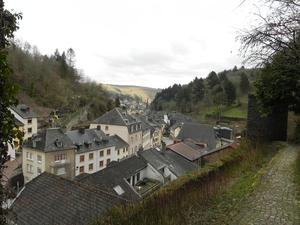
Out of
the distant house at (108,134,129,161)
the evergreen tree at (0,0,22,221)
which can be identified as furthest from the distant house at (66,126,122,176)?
the evergreen tree at (0,0,22,221)

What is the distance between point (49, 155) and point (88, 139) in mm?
5318

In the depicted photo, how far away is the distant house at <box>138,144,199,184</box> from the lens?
17.0 meters

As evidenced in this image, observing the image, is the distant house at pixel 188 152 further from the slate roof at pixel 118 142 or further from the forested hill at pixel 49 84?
the forested hill at pixel 49 84

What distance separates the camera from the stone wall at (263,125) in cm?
1152

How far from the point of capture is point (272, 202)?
4875 millimetres

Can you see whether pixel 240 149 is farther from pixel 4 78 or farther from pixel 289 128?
pixel 4 78

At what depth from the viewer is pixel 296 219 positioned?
13.4 feet

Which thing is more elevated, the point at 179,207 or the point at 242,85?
the point at 242,85

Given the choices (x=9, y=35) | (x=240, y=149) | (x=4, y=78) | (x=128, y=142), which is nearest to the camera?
(x=4, y=78)

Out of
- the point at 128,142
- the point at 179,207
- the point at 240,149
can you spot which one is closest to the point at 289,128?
the point at 240,149

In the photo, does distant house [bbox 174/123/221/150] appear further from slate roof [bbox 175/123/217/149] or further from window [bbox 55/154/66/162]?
window [bbox 55/154/66/162]

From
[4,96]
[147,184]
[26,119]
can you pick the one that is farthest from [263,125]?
[26,119]

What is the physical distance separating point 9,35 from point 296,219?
565 cm

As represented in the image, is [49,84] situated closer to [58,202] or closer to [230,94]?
[58,202]
